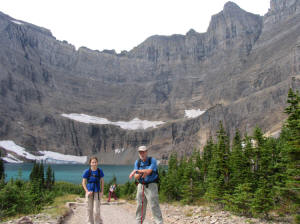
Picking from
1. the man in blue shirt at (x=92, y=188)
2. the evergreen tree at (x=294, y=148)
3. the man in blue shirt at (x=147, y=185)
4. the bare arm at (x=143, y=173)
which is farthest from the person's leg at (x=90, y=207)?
the evergreen tree at (x=294, y=148)

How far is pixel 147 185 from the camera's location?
772 cm

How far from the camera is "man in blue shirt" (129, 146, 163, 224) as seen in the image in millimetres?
7617

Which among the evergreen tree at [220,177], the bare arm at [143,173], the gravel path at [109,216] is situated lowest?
the gravel path at [109,216]

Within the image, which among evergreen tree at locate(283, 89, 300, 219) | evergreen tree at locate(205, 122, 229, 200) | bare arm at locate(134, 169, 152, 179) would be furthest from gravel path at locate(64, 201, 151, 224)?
evergreen tree at locate(283, 89, 300, 219)

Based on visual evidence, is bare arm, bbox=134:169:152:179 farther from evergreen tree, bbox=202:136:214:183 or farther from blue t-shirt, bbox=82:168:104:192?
evergreen tree, bbox=202:136:214:183

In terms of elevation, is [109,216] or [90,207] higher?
[90,207]

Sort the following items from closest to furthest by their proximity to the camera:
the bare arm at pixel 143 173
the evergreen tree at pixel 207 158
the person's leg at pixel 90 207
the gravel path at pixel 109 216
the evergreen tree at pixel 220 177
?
1. the bare arm at pixel 143 173
2. the person's leg at pixel 90 207
3. the gravel path at pixel 109 216
4. the evergreen tree at pixel 220 177
5. the evergreen tree at pixel 207 158

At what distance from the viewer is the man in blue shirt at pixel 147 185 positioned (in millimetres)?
7617

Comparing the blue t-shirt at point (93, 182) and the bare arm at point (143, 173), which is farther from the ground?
the bare arm at point (143, 173)

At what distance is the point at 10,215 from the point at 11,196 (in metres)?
1.17

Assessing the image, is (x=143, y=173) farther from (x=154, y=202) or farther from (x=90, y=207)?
(x=90, y=207)

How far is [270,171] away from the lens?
17.6 meters

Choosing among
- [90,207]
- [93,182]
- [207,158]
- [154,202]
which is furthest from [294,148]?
[207,158]

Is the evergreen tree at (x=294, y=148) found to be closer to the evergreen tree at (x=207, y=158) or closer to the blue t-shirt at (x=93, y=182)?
the blue t-shirt at (x=93, y=182)
